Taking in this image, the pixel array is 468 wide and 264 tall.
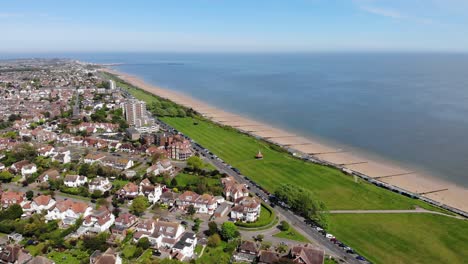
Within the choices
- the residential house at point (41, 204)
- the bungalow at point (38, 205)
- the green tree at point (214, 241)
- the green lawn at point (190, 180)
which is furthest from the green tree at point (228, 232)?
the bungalow at point (38, 205)

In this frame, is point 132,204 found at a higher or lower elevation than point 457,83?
lower

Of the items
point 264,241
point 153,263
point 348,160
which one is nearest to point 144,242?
point 153,263

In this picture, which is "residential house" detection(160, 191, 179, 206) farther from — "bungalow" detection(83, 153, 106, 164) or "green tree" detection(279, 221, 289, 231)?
"bungalow" detection(83, 153, 106, 164)

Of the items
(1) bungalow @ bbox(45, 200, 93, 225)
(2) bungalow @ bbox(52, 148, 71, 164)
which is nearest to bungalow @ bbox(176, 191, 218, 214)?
(1) bungalow @ bbox(45, 200, 93, 225)

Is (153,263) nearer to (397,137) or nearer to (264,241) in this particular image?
(264,241)

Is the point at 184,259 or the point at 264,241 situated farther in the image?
the point at 264,241

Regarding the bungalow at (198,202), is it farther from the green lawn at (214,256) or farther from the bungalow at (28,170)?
the bungalow at (28,170)

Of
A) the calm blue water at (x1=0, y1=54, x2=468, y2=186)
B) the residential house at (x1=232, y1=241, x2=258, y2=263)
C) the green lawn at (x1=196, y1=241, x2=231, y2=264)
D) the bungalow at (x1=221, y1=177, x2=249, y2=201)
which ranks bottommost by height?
the green lawn at (x1=196, y1=241, x2=231, y2=264)
